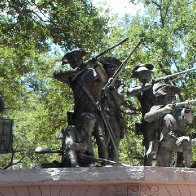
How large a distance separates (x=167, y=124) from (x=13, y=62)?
9929 mm

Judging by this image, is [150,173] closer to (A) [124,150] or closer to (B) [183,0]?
(A) [124,150]

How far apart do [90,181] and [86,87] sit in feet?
7.53

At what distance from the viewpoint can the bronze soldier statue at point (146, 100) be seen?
8539mm

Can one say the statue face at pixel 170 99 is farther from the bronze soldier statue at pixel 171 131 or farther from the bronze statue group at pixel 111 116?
the bronze soldier statue at pixel 171 131

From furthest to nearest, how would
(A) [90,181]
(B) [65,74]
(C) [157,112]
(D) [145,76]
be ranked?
(D) [145,76], (B) [65,74], (C) [157,112], (A) [90,181]

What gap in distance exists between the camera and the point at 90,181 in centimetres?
668

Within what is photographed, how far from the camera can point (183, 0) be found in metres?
20.4

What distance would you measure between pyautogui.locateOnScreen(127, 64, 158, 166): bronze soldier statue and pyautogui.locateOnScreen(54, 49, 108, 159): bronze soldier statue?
2.20 feet

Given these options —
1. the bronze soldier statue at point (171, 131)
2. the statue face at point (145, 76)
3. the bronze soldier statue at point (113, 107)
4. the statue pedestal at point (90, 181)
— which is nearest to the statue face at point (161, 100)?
the bronze soldier statue at point (171, 131)

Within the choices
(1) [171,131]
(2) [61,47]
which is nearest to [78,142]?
(1) [171,131]

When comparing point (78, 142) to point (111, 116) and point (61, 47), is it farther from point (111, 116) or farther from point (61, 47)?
point (61, 47)

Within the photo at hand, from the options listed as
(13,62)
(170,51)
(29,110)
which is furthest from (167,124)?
(29,110)

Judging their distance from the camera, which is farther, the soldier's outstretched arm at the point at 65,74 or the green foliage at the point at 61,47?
the green foliage at the point at 61,47

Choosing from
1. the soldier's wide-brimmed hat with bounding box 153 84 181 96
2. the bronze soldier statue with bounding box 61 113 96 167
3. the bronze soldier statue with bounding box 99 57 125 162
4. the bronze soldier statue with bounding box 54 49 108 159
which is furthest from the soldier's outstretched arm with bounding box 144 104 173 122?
the bronze soldier statue with bounding box 61 113 96 167
